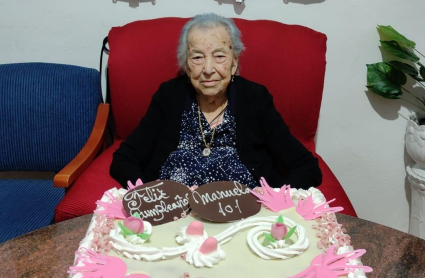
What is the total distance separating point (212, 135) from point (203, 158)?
0.32ft

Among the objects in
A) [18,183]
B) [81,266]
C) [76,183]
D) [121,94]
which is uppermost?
[121,94]

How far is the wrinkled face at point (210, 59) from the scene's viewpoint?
5.18 ft

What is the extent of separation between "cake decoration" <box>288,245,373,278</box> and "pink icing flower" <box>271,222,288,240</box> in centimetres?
9

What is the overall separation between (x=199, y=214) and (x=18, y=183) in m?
1.13

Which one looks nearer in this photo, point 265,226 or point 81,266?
point 81,266

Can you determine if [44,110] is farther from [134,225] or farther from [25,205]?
[134,225]

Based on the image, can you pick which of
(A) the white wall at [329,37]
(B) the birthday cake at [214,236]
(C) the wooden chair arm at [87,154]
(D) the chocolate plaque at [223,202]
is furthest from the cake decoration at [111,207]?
(A) the white wall at [329,37]

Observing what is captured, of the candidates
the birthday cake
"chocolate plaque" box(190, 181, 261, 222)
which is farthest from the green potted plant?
"chocolate plaque" box(190, 181, 261, 222)

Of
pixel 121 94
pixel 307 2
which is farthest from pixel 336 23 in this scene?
pixel 121 94

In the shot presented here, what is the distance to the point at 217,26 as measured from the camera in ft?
5.30

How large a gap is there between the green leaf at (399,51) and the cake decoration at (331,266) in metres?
1.17

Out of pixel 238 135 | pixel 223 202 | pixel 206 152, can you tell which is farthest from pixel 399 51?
pixel 223 202

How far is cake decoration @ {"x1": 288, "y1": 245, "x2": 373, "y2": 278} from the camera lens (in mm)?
978

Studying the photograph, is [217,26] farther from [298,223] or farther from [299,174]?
[298,223]
